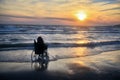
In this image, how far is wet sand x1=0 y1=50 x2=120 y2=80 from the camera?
33.6ft

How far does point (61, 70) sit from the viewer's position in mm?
11586

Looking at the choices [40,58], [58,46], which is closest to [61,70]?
[40,58]

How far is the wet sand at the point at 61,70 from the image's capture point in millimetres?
10242

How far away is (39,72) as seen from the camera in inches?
439

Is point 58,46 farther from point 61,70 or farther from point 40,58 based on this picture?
point 61,70

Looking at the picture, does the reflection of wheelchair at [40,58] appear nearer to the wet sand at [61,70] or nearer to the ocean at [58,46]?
the wet sand at [61,70]

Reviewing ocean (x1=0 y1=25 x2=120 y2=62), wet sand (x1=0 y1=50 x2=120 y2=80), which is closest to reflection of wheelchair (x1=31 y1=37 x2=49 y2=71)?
wet sand (x1=0 y1=50 x2=120 y2=80)

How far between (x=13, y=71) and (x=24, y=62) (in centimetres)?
235

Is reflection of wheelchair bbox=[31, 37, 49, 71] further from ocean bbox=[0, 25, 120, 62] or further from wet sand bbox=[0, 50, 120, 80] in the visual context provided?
ocean bbox=[0, 25, 120, 62]

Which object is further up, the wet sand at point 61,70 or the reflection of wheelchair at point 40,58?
the reflection of wheelchair at point 40,58

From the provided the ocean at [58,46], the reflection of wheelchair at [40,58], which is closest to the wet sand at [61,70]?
the reflection of wheelchair at [40,58]

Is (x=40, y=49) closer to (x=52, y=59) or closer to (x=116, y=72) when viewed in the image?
(x=52, y=59)

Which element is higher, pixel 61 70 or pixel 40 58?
pixel 40 58

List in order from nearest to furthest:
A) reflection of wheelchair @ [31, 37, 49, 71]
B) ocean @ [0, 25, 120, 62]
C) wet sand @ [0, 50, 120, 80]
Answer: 1. wet sand @ [0, 50, 120, 80]
2. reflection of wheelchair @ [31, 37, 49, 71]
3. ocean @ [0, 25, 120, 62]
